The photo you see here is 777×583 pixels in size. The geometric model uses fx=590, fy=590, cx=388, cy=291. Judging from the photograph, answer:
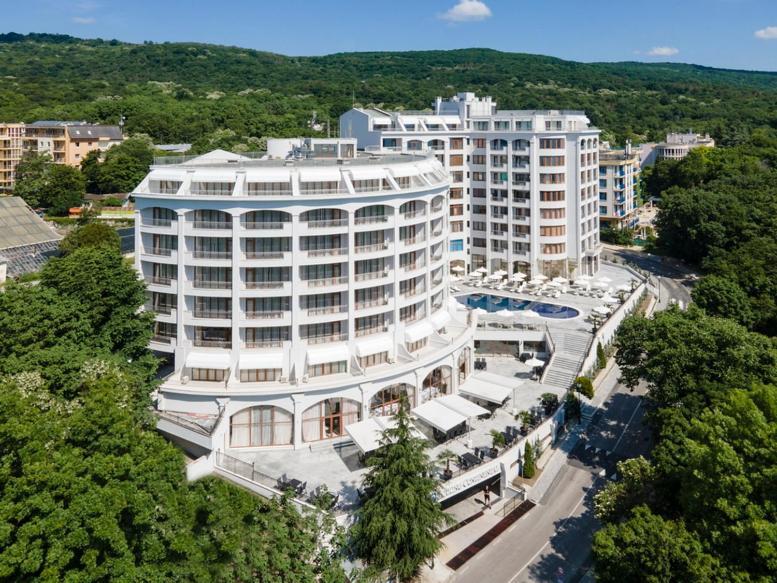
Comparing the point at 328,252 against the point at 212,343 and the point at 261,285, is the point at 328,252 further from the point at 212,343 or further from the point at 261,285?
the point at 212,343

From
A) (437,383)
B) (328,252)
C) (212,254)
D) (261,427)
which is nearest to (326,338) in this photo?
(328,252)

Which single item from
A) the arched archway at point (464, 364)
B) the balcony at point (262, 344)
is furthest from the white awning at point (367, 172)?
the arched archway at point (464, 364)

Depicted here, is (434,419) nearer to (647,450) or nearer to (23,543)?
(647,450)

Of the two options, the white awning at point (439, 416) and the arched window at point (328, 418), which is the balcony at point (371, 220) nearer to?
the arched window at point (328, 418)

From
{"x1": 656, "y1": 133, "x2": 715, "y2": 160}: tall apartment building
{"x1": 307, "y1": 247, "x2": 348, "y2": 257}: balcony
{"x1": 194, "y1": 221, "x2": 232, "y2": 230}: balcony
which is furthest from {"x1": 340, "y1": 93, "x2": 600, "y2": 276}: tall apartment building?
{"x1": 656, "y1": 133, "x2": 715, "y2": 160}: tall apartment building

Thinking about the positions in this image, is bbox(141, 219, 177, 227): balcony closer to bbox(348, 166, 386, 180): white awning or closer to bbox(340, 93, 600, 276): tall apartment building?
bbox(348, 166, 386, 180): white awning

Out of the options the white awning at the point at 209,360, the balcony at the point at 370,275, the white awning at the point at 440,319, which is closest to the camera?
the white awning at the point at 209,360
